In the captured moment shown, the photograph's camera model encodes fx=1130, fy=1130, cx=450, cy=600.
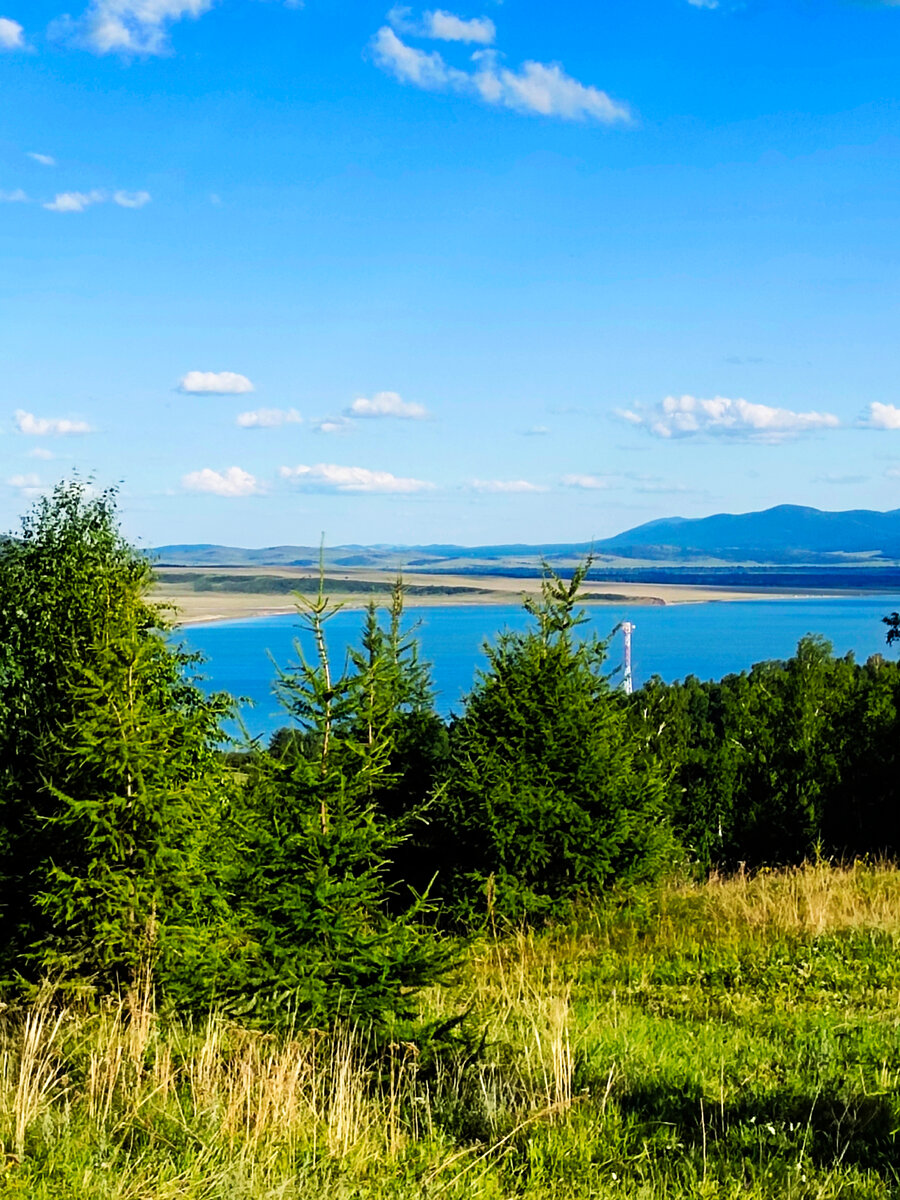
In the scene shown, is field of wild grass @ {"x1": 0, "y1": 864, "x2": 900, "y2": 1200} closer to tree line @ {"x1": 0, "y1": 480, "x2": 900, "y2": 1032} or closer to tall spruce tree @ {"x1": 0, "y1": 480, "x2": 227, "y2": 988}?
tree line @ {"x1": 0, "y1": 480, "x2": 900, "y2": 1032}

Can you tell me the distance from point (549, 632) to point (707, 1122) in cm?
1205

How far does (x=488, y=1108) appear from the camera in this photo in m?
4.75

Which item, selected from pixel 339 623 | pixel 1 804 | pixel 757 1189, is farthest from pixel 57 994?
pixel 339 623

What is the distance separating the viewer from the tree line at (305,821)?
7484mm

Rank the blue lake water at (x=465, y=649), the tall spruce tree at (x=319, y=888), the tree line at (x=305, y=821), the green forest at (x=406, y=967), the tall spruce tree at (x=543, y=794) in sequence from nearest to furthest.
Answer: the green forest at (x=406, y=967), the tall spruce tree at (x=319, y=888), the tree line at (x=305, y=821), the tall spruce tree at (x=543, y=794), the blue lake water at (x=465, y=649)

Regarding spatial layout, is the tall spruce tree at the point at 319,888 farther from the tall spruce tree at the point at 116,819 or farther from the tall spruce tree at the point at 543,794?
the tall spruce tree at the point at 543,794

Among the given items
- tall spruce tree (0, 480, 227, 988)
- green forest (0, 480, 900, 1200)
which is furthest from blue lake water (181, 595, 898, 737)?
tall spruce tree (0, 480, 227, 988)

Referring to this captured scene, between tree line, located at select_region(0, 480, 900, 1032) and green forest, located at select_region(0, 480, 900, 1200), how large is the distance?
0.12ft

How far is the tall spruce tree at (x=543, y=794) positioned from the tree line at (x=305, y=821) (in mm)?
33

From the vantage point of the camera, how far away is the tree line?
748 cm

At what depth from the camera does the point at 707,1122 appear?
15.8 ft

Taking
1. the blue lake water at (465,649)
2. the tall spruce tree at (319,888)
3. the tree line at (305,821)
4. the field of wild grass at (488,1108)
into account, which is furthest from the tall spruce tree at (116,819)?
the blue lake water at (465,649)

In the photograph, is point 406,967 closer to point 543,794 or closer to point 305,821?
point 305,821

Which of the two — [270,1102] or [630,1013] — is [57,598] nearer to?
[630,1013]
